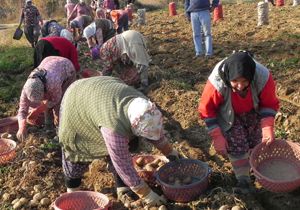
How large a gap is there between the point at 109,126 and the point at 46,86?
1.61m

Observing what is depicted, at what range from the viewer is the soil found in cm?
393

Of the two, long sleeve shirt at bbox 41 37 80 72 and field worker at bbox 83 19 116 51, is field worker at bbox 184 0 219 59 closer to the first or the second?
field worker at bbox 83 19 116 51

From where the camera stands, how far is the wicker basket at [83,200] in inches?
153

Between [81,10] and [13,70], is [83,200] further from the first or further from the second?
[81,10]

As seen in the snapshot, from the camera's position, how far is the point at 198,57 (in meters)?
8.76

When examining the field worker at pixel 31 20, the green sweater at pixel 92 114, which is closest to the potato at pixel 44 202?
the green sweater at pixel 92 114

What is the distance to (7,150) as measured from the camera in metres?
5.37

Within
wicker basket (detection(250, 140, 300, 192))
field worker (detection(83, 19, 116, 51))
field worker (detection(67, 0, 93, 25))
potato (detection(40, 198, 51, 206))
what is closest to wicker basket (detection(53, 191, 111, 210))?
potato (detection(40, 198, 51, 206))

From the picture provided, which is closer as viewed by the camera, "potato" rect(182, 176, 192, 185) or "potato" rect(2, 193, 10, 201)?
"potato" rect(182, 176, 192, 185)

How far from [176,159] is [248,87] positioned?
927 mm

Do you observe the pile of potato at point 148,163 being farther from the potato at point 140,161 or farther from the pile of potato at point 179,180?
the pile of potato at point 179,180

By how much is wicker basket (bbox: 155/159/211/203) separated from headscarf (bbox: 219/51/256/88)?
0.86 meters

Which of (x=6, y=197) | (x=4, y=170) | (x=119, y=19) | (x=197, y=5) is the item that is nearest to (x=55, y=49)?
(x=4, y=170)

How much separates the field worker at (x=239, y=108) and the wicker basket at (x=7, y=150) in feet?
7.49
